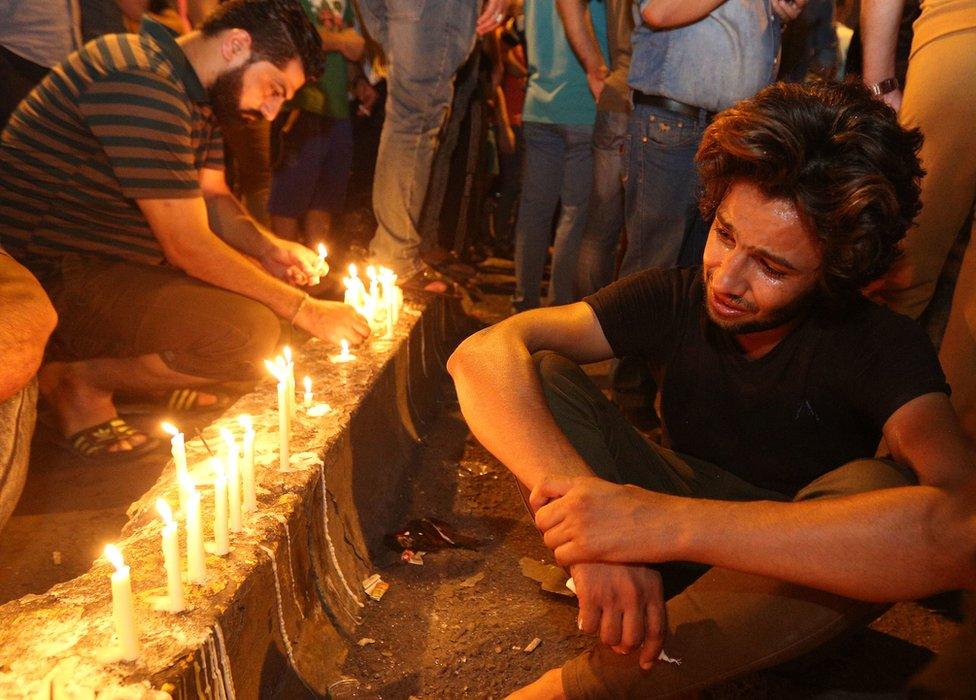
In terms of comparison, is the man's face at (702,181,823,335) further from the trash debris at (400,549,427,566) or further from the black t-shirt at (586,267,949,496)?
the trash debris at (400,549,427,566)

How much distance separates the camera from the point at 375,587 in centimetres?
293

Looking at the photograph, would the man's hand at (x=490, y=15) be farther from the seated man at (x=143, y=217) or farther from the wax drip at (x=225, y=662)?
the wax drip at (x=225, y=662)

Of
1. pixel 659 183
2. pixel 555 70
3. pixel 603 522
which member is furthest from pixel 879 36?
pixel 603 522

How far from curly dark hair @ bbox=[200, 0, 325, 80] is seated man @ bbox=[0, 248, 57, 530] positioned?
148 cm

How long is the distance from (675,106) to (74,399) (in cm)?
279

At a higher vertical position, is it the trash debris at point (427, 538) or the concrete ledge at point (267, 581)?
the concrete ledge at point (267, 581)

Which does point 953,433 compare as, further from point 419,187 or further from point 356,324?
point 419,187

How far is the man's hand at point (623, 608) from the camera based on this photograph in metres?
1.96

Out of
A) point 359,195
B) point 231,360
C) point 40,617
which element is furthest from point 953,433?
point 359,195

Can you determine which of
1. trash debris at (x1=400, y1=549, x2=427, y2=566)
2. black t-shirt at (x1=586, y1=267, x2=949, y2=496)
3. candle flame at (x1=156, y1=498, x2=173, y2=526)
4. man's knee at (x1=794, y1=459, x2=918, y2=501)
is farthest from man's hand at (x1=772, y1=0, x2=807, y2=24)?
candle flame at (x1=156, y1=498, x2=173, y2=526)

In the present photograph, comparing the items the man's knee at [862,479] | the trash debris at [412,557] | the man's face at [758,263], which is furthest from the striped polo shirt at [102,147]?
the man's knee at [862,479]

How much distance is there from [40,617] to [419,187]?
3109 mm

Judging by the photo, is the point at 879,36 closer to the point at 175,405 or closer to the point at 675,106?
the point at 675,106

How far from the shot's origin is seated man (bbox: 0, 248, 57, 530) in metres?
2.36
